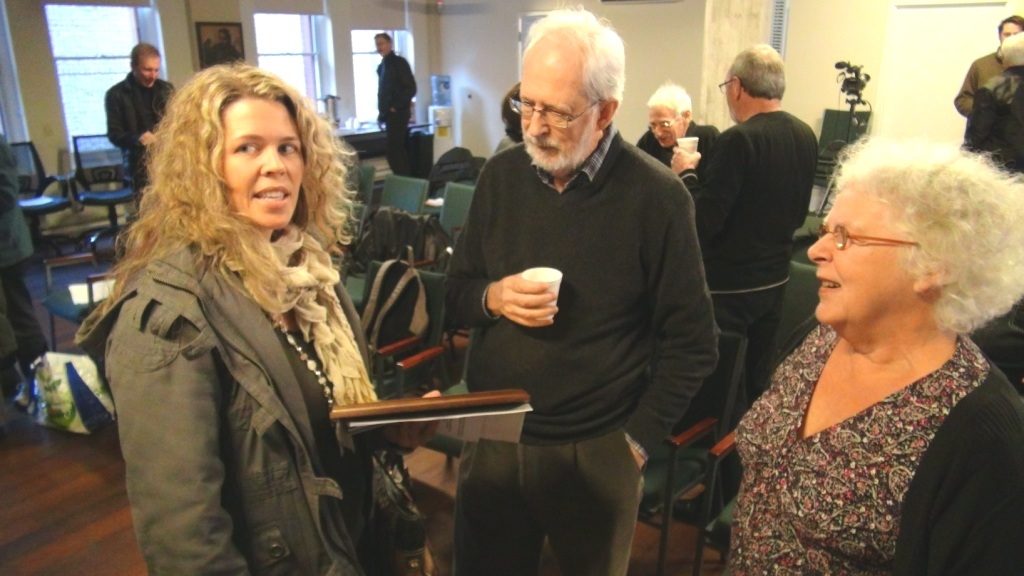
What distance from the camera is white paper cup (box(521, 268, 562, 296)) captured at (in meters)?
1.41

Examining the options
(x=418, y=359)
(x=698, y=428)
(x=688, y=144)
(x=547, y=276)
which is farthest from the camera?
(x=688, y=144)

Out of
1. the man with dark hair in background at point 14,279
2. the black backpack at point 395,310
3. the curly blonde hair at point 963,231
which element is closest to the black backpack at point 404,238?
the black backpack at point 395,310

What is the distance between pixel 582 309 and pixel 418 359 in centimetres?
126

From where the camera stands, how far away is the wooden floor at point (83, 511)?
2.59 metres

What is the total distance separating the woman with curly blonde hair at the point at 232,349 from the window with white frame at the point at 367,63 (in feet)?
28.4

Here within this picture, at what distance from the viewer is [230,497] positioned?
3.67 feet

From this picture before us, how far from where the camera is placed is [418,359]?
2664 millimetres

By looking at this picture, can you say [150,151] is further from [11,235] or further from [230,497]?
[11,235]

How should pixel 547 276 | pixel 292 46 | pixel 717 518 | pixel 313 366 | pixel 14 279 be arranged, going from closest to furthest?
pixel 313 366 < pixel 547 276 < pixel 717 518 < pixel 14 279 < pixel 292 46

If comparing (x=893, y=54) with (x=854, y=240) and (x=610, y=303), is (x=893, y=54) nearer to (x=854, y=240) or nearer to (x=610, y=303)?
(x=610, y=303)

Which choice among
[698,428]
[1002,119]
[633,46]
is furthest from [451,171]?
[698,428]

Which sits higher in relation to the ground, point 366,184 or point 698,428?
point 366,184

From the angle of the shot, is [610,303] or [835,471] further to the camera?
[610,303]

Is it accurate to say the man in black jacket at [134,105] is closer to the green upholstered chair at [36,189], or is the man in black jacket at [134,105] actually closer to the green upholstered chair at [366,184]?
the green upholstered chair at [36,189]
